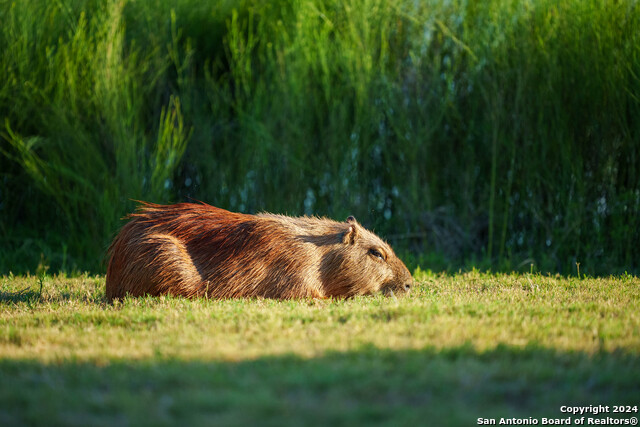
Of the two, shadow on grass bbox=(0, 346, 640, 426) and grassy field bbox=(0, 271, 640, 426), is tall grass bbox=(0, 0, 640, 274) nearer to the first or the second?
grassy field bbox=(0, 271, 640, 426)

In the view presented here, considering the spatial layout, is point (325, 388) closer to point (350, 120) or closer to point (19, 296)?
point (19, 296)

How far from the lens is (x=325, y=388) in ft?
8.52

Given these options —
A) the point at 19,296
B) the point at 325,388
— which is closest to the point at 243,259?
the point at 19,296

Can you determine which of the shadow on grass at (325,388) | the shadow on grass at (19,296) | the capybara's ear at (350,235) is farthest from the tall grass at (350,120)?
the shadow on grass at (325,388)

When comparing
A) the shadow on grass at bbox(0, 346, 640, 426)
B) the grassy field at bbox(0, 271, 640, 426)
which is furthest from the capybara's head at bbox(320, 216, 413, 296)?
the shadow on grass at bbox(0, 346, 640, 426)

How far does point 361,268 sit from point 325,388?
2.29 metres

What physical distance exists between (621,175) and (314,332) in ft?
15.8

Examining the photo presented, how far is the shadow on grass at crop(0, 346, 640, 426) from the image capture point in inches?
91.7

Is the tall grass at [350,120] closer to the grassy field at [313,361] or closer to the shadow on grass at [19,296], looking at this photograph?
the shadow on grass at [19,296]

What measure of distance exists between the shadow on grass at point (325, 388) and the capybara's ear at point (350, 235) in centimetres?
185

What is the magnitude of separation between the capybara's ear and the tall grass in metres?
2.29

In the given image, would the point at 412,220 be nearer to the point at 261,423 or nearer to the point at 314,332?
the point at 314,332

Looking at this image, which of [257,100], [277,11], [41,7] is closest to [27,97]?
[41,7]

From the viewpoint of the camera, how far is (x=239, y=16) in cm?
835
